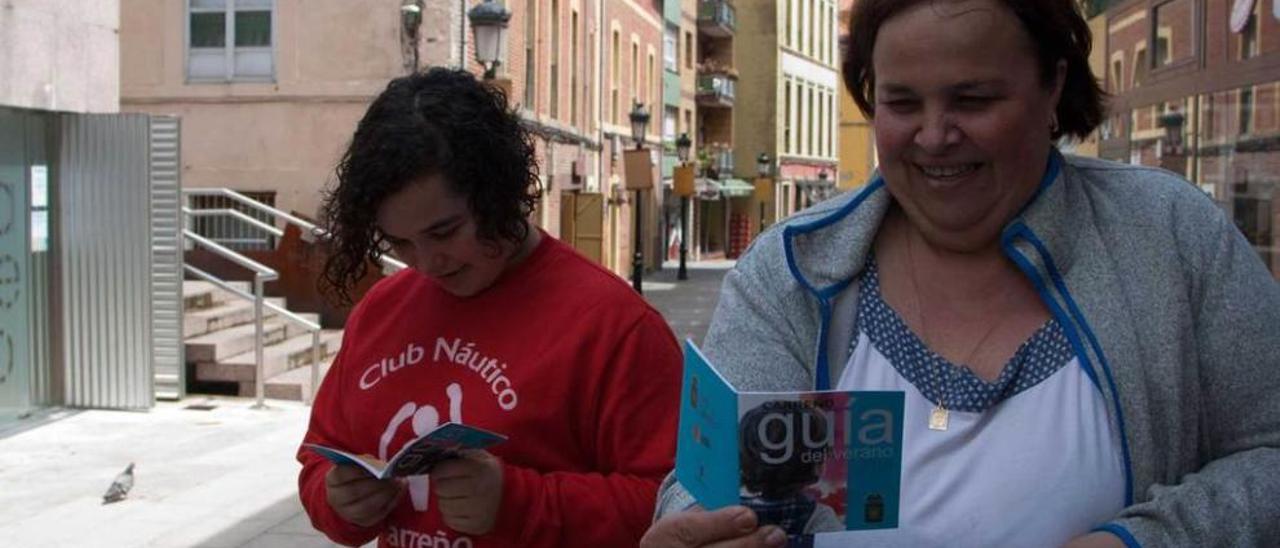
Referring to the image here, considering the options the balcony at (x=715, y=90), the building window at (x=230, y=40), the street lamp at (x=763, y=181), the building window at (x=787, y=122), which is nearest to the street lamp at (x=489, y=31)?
the building window at (x=230, y=40)

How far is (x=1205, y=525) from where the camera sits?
189 cm

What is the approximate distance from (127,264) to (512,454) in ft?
32.6

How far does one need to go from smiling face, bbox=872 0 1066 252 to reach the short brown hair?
17 mm

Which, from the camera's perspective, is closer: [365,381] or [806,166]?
[365,381]

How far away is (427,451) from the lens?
240 cm

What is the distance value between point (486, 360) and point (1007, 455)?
3.40ft

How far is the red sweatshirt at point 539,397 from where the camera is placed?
8.64ft

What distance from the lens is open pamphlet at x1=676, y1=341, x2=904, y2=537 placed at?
1773mm

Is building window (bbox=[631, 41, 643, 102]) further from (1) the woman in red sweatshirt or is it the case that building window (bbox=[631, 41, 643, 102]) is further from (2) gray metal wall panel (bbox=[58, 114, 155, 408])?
(1) the woman in red sweatshirt

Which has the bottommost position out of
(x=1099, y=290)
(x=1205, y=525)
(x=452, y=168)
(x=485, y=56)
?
(x=1205, y=525)

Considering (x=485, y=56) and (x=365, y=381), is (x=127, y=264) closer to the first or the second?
(x=485, y=56)

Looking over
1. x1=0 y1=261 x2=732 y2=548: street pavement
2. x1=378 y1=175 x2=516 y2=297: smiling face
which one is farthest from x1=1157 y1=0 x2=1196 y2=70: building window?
x1=378 y1=175 x2=516 y2=297: smiling face

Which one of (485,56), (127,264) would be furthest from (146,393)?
(485,56)

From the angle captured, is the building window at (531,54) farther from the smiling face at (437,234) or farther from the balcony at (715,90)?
the smiling face at (437,234)
